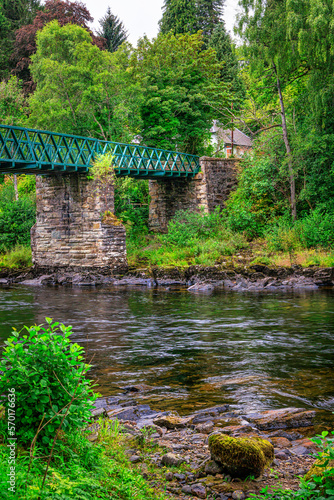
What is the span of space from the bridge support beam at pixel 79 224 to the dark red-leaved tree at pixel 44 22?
742 inches

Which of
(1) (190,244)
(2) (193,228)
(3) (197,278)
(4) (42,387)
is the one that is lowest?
(3) (197,278)

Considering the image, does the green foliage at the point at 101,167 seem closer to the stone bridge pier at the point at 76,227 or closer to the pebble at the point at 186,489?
the stone bridge pier at the point at 76,227

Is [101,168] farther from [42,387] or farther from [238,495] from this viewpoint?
[238,495]

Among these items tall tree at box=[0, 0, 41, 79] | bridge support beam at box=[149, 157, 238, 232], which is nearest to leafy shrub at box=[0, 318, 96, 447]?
bridge support beam at box=[149, 157, 238, 232]

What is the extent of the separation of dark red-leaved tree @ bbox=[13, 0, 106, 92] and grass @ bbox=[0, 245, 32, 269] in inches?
705

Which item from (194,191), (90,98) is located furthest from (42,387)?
(194,191)

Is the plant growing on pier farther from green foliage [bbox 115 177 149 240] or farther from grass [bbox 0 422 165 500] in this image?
grass [bbox 0 422 165 500]

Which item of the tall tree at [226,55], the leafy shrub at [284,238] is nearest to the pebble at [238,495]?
the leafy shrub at [284,238]

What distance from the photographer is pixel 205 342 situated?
1049 centimetres

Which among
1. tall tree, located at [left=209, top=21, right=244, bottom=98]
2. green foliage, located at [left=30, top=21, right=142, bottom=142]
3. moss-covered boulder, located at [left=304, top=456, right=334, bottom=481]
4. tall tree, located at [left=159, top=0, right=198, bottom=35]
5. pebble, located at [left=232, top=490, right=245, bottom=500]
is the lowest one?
pebble, located at [left=232, top=490, right=245, bottom=500]

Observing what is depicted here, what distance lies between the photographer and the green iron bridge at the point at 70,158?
19.2 meters

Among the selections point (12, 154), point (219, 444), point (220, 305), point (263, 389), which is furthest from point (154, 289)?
point (219, 444)

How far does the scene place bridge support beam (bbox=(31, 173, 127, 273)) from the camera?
23.7 metres

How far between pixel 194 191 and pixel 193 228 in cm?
373
